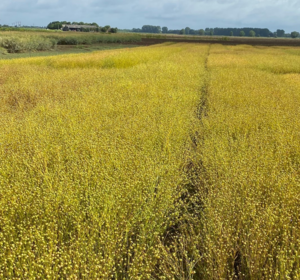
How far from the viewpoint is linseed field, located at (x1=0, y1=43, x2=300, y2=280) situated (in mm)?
2230

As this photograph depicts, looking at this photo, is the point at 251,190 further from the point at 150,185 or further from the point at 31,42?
the point at 31,42

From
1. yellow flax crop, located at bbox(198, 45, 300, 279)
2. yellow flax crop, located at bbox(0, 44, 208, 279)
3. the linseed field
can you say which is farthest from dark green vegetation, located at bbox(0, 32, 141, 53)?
yellow flax crop, located at bbox(198, 45, 300, 279)

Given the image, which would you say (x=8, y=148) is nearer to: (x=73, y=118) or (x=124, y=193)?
(x=73, y=118)

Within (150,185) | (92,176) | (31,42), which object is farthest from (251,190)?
(31,42)

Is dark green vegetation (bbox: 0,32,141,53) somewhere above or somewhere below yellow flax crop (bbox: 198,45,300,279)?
above

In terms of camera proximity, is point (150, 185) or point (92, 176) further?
point (92, 176)

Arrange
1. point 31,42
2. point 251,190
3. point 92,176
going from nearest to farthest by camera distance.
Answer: point 251,190
point 92,176
point 31,42

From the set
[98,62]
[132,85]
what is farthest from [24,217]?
[98,62]

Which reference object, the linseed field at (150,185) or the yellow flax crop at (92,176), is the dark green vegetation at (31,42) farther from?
the linseed field at (150,185)

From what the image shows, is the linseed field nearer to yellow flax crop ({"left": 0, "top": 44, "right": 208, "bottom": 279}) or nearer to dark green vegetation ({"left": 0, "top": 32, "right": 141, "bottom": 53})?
yellow flax crop ({"left": 0, "top": 44, "right": 208, "bottom": 279})

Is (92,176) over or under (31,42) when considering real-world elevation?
under

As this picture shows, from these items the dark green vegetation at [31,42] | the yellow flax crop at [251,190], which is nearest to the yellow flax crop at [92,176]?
the yellow flax crop at [251,190]

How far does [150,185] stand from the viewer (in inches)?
120

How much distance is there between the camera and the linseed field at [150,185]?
2230mm
